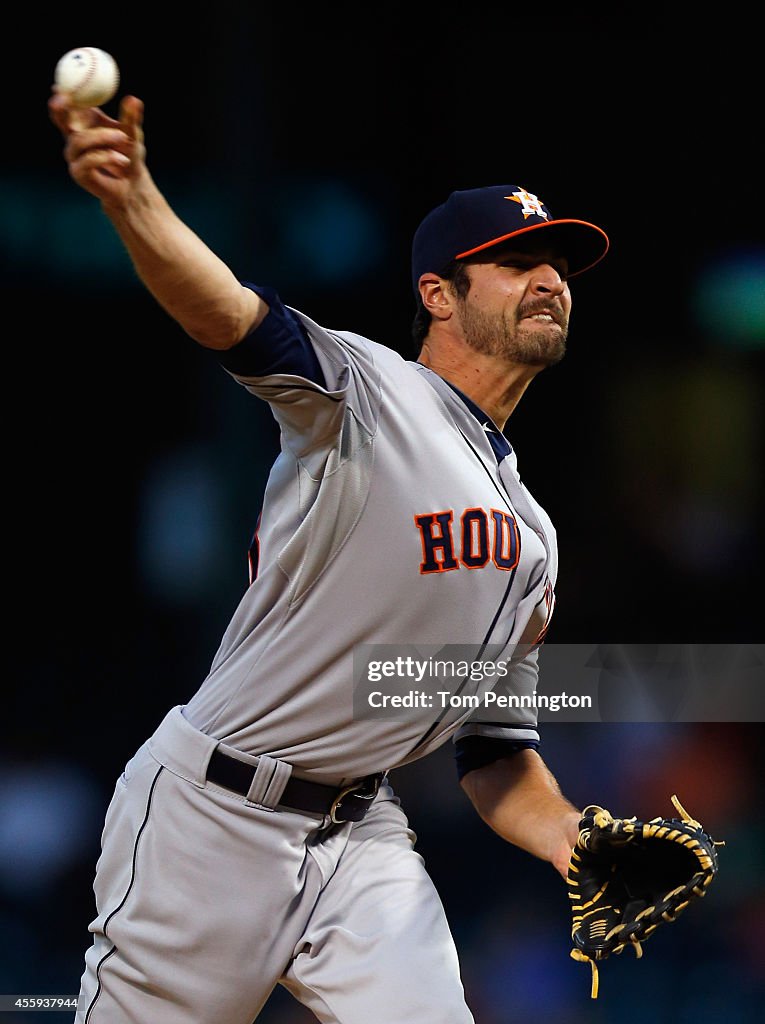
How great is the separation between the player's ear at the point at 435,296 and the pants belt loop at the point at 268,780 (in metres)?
0.82

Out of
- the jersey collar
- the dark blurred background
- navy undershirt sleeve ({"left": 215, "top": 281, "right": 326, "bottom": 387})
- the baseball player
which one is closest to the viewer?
navy undershirt sleeve ({"left": 215, "top": 281, "right": 326, "bottom": 387})

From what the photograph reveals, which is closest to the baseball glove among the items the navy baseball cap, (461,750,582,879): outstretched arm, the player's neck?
(461,750,582,879): outstretched arm

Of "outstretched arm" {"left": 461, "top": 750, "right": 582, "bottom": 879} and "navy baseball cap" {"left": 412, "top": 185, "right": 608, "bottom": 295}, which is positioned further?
"navy baseball cap" {"left": 412, "top": 185, "right": 608, "bottom": 295}

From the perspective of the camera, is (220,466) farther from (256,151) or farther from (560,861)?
(560,861)

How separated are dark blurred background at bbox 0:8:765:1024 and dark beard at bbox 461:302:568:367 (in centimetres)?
131

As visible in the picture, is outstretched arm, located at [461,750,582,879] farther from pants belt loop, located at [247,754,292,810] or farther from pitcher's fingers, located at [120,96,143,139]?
pitcher's fingers, located at [120,96,143,139]

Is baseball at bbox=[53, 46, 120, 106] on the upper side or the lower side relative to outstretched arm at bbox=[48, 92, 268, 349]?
upper

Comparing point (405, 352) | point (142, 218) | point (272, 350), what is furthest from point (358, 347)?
point (405, 352)

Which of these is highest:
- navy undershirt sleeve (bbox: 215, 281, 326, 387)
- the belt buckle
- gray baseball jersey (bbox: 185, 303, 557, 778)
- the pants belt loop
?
navy undershirt sleeve (bbox: 215, 281, 326, 387)

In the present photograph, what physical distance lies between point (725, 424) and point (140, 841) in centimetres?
224

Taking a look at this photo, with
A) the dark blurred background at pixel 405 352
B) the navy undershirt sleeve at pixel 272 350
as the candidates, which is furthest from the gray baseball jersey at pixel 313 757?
the dark blurred background at pixel 405 352

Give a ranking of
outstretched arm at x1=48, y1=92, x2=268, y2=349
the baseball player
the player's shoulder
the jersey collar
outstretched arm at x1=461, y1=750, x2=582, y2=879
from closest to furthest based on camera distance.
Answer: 1. outstretched arm at x1=48, y1=92, x2=268, y2=349
2. the player's shoulder
3. the baseball player
4. outstretched arm at x1=461, y1=750, x2=582, y2=879
5. the jersey collar

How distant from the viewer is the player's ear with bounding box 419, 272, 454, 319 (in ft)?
6.80

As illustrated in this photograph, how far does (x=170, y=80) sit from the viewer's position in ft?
10.9
